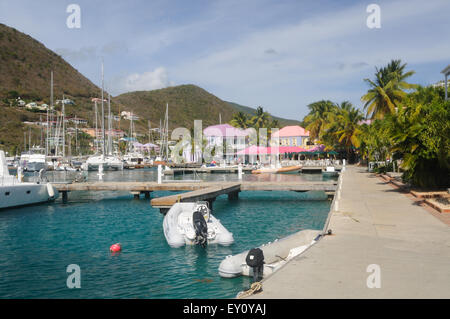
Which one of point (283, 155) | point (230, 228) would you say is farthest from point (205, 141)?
point (230, 228)

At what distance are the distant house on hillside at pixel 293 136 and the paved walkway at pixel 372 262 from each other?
248 feet

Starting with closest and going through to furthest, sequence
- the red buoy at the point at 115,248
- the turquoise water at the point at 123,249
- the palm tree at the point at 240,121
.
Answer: the turquoise water at the point at 123,249 → the red buoy at the point at 115,248 → the palm tree at the point at 240,121

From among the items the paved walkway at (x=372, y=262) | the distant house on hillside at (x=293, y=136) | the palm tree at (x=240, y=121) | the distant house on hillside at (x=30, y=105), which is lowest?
the paved walkway at (x=372, y=262)

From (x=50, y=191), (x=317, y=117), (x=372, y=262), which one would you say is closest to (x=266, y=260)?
(x=372, y=262)

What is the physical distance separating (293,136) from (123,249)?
3019 inches

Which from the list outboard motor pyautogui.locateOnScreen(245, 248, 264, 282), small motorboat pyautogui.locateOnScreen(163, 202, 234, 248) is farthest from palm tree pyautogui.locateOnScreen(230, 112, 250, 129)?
outboard motor pyautogui.locateOnScreen(245, 248, 264, 282)

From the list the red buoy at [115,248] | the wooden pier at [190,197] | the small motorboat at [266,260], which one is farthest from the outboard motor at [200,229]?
the wooden pier at [190,197]

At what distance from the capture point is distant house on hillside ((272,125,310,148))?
290ft

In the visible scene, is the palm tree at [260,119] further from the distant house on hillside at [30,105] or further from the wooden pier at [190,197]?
the distant house on hillside at [30,105]

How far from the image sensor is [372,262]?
789 centimetres

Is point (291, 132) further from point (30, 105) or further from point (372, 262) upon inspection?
point (30, 105)

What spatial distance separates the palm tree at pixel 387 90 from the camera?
56125mm
